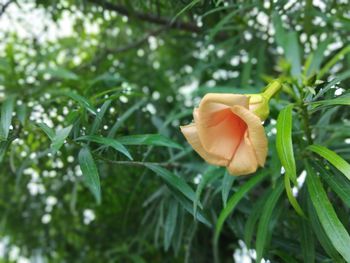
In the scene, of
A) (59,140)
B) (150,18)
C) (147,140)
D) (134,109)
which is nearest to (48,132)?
(59,140)

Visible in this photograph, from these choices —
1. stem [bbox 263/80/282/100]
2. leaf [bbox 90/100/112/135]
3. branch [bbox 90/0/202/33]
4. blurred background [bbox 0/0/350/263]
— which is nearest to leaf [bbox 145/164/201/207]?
blurred background [bbox 0/0/350/263]

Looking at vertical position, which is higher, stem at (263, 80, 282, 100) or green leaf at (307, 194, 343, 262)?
stem at (263, 80, 282, 100)

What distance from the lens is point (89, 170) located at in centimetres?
82

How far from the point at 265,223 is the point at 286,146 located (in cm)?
19

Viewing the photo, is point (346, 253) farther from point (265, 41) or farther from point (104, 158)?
point (265, 41)

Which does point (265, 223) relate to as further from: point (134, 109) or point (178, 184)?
point (134, 109)

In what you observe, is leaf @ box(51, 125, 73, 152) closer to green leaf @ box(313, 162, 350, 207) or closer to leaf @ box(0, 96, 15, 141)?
leaf @ box(0, 96, 15, 141)

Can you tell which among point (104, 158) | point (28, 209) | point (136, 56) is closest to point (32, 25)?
point (136, 56)

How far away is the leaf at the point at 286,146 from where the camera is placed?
0.72m

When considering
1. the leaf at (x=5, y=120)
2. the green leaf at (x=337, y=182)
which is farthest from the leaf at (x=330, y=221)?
the leaf at (x=5, y=120)

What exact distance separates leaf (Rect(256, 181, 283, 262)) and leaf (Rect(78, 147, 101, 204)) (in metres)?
0.24

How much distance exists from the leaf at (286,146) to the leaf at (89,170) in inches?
10.0

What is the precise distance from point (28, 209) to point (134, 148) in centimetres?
69

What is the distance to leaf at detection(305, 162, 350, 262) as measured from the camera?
731 mm
